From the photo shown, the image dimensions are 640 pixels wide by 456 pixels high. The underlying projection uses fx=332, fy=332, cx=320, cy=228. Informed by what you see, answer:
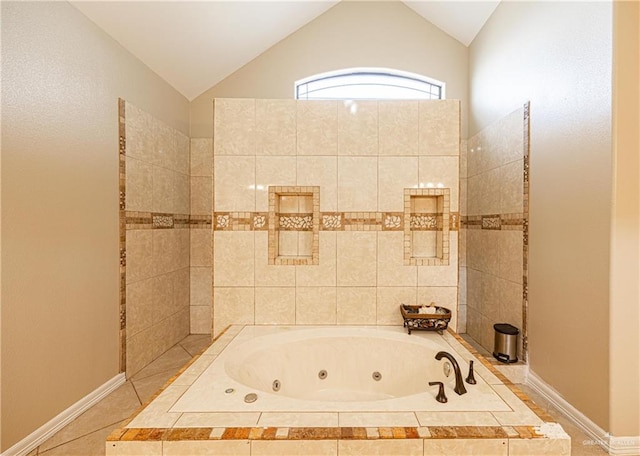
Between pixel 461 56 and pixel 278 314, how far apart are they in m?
3.50

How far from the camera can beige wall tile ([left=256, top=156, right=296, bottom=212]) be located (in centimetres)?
267

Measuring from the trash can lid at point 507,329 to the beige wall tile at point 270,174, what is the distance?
2081mm

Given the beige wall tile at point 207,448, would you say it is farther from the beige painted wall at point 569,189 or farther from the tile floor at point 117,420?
the beige painted wall at point 569,189

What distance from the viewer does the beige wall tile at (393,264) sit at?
2.69 m

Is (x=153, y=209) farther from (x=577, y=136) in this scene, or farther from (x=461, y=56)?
(x=461, y=56)

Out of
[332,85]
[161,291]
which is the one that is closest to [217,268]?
[161,291]

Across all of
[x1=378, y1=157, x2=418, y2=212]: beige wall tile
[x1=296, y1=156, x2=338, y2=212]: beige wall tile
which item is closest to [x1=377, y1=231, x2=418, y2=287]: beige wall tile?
[x1=378, y1=157, x2=418, y2=212]: beige wall tile

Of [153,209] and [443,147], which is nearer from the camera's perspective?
[443,147]

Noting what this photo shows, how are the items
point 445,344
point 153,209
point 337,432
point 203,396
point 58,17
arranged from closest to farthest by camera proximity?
point 337,432, point 203,396, point 58,17, point 445,344, point 153,209

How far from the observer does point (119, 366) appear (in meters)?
2.66

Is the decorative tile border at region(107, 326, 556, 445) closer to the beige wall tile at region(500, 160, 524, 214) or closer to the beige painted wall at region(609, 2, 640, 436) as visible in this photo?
the beige painted wall at region(609, 2, 640, 436)

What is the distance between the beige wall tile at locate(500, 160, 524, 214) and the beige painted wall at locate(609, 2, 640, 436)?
0.85m

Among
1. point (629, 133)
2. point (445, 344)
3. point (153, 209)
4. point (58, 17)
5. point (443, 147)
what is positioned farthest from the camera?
point (153, 209)

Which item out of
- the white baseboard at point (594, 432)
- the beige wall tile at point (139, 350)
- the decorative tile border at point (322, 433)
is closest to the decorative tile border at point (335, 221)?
the beige wall tile at point (139, 350)
